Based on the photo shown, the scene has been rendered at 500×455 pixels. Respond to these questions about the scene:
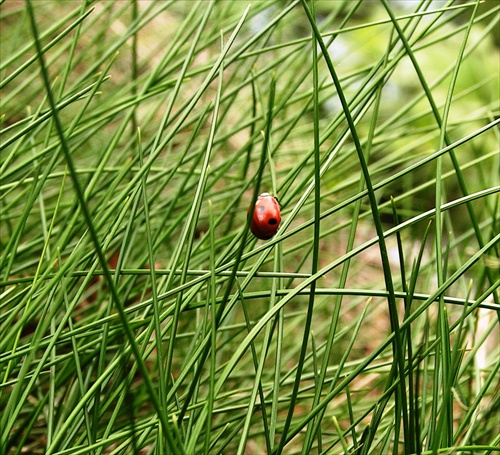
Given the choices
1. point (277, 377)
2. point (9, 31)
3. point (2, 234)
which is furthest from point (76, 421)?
point (9, 31)

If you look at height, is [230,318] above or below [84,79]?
below

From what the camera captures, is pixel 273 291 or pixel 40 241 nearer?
pixel 273 291

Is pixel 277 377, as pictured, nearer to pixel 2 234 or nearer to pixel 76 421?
pixel 76 421
